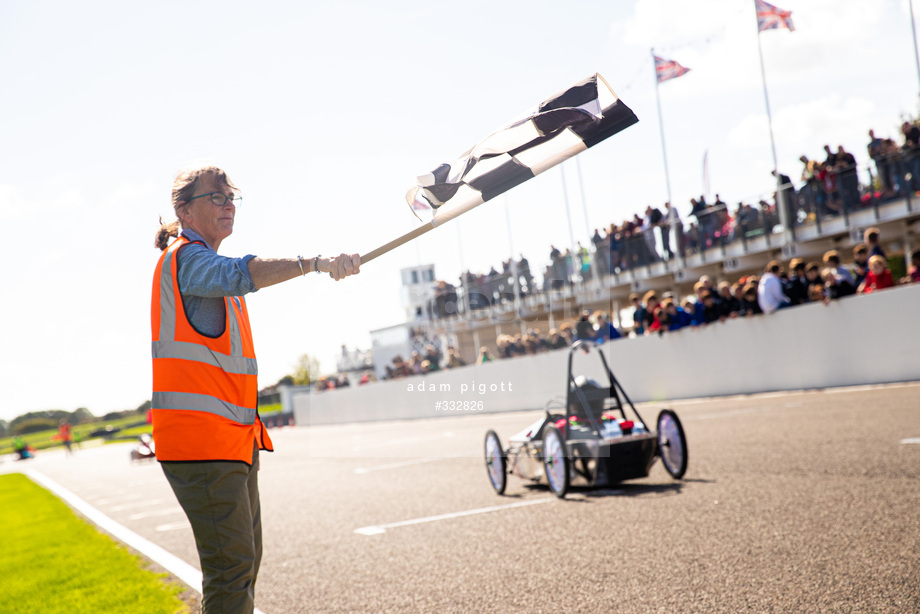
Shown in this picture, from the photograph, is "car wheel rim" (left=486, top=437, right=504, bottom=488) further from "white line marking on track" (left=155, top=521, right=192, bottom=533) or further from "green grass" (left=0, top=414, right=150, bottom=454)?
"green grass" (left=0, top=414, right=150, bottom=454)

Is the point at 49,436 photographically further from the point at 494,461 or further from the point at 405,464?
the point at 494,461

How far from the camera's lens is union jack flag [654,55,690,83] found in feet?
92.2

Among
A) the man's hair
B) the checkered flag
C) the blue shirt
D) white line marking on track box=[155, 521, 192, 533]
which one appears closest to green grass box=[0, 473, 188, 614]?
white line marking on track box=[155, 521, 192, 533]

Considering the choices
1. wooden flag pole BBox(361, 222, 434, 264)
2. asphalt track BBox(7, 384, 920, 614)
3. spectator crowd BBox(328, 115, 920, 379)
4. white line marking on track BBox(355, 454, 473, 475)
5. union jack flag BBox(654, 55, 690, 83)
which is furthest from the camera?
union jack flag BBox(654, 55, 690, 83)

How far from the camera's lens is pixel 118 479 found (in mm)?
22359

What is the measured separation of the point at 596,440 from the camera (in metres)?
8.11

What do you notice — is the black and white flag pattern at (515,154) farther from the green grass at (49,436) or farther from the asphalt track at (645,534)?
the green grass at (49,436)

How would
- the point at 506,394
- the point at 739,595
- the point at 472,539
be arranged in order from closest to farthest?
the point at 739,595 < the point at 472,539 < the point at 506,394

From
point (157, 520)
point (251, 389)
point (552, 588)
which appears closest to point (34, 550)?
point (157, 520)

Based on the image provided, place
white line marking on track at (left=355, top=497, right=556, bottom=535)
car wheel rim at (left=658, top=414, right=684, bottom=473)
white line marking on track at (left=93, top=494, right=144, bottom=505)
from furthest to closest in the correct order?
white line marking on track at (left=93, top=494, right=144, bottom=505) → car wheel rim at (left=658, top=414, right=684, bottom=473) → white line marking on track at (left=355, top=497, right=556, bottom=535)

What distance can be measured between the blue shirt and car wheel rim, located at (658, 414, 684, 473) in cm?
603

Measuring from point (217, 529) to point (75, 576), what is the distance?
5.43 m

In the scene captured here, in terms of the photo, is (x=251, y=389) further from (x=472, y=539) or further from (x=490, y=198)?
(x=472, y=539)

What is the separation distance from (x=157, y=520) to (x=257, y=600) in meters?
6.32
